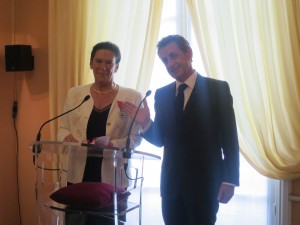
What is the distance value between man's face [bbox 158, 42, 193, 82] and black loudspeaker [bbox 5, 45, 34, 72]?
1.56 metres

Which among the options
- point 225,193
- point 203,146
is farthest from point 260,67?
point 225,193

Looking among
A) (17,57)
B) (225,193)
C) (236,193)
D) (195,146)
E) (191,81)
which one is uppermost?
(17,57)

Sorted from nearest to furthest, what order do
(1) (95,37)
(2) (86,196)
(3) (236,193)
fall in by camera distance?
(2) (86,196) < (3) (236,193) < (1) (95,37)

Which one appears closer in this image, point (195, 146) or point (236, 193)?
point (195, 146)

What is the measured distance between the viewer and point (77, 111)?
1.89 metres

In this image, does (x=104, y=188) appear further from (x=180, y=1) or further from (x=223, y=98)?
(x=180, y=1)

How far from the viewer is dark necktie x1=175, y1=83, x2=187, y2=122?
5.44ft

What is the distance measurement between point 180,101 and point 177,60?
0.21 m

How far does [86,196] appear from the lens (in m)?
1.27

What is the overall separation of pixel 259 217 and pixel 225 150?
985 millimetres

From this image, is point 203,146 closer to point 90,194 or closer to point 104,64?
point 90,194

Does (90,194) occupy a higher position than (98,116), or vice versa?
(98,116)

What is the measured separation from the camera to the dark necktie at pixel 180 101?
1658 mm

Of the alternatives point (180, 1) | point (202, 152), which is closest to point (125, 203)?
point (202, 152)
